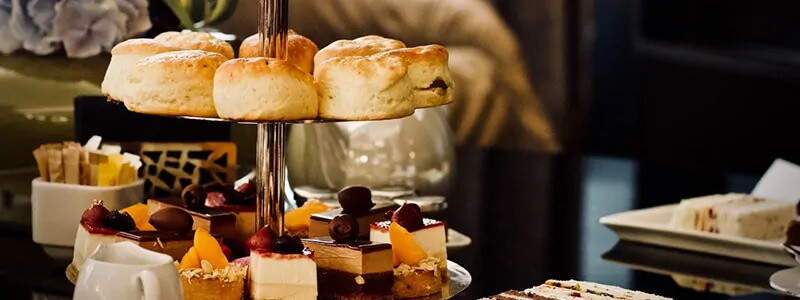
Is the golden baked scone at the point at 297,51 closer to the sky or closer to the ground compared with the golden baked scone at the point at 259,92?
closer to the sky

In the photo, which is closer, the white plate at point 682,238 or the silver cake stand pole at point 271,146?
the silver cake stand pole at point 271,146

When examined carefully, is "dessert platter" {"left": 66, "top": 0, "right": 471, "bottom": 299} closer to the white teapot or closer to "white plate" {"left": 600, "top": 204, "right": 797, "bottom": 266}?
the white teapot

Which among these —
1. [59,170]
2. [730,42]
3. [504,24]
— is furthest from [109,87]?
[730,42]

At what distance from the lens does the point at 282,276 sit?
3.82ft

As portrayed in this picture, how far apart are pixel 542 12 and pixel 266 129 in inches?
100

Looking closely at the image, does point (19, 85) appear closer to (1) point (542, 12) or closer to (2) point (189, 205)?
(2) point (189, 205)

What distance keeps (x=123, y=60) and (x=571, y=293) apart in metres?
0.52

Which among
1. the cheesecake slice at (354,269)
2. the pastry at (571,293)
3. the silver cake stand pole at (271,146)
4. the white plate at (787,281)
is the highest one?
the silver cake stand pole at (271,146)

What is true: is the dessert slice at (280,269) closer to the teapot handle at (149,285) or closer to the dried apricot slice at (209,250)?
the dried apricot slice at (209,250)

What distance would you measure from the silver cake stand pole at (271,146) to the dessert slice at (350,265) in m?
0.05

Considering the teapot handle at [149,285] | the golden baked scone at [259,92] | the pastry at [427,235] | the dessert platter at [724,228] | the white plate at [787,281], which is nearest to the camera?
the teapot handle at [149,285]

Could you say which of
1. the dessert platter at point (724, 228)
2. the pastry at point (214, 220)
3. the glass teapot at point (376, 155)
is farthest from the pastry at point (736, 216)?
the pastry at point (214, 220)

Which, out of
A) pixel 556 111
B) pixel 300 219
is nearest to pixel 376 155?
pixel 300 219

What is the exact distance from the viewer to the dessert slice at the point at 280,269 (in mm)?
1160
